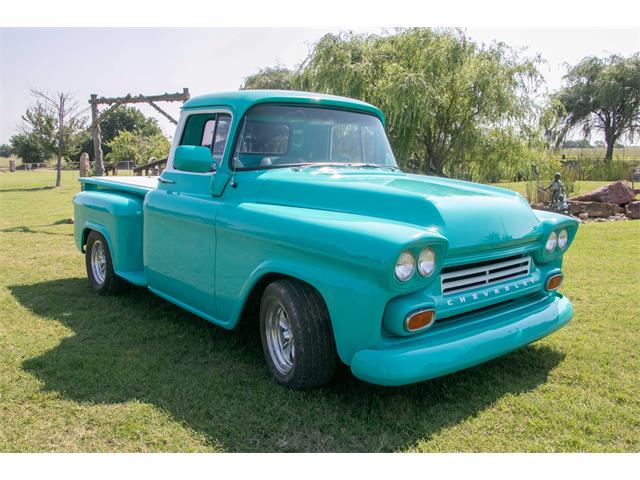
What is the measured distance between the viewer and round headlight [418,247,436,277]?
9.04ft

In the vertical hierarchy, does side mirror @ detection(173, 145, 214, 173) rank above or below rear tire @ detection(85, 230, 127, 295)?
above

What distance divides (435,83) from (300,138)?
8.39 meters

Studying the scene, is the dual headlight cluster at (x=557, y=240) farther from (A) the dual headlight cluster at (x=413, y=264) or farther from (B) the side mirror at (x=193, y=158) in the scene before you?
(B) the side mirror at (x=193, y=158)

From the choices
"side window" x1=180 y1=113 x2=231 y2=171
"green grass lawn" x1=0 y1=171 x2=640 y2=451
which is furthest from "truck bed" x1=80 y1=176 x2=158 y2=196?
"green grass lawn" x1=0 y1=171 x2=640 y2=451

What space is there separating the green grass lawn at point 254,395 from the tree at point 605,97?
1043 inches

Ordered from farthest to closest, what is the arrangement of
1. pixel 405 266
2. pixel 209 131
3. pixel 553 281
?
pixel 209 131 < pixel 553 281 < pixel 405 266

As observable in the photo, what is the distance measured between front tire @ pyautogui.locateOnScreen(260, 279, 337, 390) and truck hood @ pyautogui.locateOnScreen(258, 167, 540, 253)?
0.59m

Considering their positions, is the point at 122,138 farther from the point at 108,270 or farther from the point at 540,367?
the point at 540,367

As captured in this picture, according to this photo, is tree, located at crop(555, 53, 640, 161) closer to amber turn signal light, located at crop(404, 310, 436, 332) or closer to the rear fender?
the rear fender

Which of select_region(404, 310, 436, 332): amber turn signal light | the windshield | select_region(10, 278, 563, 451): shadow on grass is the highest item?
the windshield

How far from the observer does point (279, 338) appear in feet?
11.3

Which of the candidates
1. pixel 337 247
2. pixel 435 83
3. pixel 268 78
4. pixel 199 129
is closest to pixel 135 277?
pixel 199 129

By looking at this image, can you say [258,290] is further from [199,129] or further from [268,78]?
[268,78]

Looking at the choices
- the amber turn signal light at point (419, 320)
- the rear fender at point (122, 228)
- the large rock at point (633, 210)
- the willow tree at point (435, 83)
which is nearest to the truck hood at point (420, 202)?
the amber turn signal light at point (419, 320)
